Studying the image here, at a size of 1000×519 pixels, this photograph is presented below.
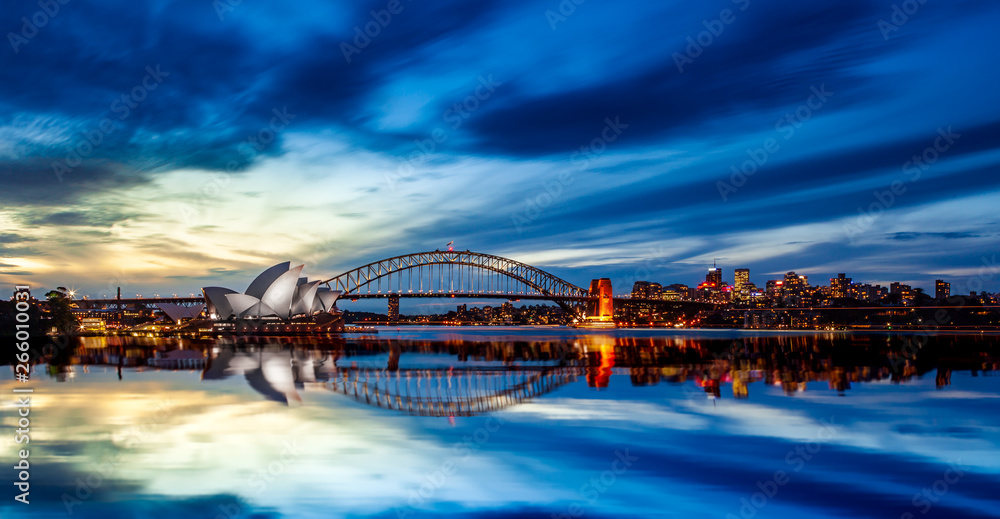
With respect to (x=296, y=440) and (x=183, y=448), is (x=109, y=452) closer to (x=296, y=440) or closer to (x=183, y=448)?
(x=183, y=448)

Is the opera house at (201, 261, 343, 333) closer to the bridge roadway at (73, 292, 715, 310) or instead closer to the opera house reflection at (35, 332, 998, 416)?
the bridge roadway at (73, 292, 715, 310)

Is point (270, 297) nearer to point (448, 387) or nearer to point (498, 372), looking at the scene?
point (498, 372)

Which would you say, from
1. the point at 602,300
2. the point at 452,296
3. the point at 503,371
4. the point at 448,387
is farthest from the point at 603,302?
the point at 448,387


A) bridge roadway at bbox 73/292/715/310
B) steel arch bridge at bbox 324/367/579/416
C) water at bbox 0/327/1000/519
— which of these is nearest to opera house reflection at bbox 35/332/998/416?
steel arch bridge at bbox 324/367/579/416

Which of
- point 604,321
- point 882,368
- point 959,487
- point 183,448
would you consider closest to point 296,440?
point 183,448

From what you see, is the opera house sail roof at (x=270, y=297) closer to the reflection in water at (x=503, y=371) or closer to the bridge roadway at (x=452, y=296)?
the bridge roadway at (x=452, y=296)

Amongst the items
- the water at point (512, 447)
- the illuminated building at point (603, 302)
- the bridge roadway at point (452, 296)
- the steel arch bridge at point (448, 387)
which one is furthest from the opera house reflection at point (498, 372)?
the illuminated building at point (603, 302)
